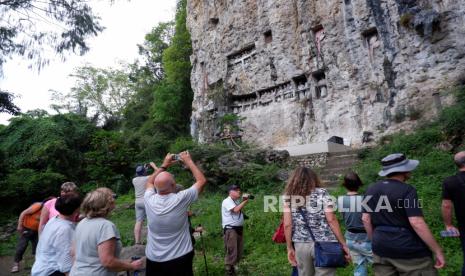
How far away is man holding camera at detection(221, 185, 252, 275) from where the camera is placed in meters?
4.51

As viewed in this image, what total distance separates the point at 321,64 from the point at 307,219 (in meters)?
14.8

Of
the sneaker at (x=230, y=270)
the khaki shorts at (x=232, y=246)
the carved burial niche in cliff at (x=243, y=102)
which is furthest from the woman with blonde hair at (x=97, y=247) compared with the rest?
the carved burial niche in cliff at (x=243, y=102)

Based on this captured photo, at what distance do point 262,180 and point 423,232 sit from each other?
818cm

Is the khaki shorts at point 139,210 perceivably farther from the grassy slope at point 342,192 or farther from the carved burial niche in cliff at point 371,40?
the carved burial niche in cliff at point 371,40

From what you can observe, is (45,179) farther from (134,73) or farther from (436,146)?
(134,73)

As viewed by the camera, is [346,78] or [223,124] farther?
[223,124]

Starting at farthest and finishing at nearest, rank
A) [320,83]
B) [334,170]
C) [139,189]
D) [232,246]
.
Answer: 1. [320,83]
2. [334,170]
3. [139,189]
4. [232,246]

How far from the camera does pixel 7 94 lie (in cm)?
676

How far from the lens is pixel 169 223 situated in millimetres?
2809

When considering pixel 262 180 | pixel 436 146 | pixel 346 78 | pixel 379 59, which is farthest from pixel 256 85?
pixel 436 146

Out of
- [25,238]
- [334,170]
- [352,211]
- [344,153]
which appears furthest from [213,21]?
[352,211]

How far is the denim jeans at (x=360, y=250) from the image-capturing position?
11.0 feet

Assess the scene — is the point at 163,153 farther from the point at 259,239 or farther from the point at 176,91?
the point at 259,239

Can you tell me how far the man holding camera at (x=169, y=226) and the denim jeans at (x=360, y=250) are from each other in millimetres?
1652
